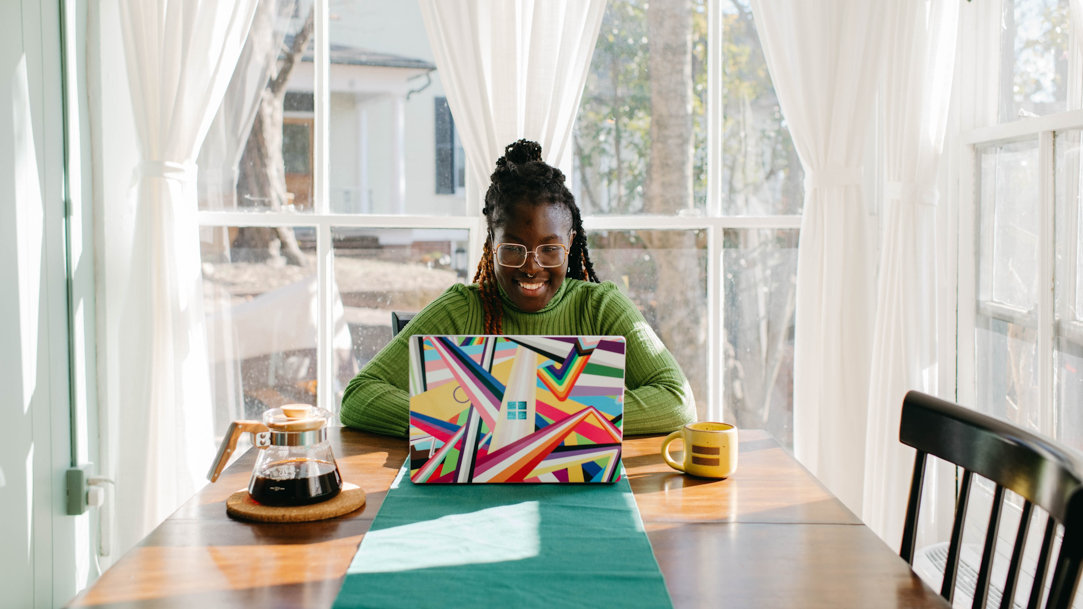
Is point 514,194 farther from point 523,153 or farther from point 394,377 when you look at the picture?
point 394,377

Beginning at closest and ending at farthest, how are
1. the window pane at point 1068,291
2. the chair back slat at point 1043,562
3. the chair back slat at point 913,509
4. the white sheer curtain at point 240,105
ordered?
the chair back slat at point 1043,562 < the chair back slat at point 913,509 < the window pane at point 1068,291 < the white sheer curtain at point 240,105

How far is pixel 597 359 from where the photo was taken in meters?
1.31

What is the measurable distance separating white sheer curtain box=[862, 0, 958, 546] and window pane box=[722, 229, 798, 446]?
32 cm

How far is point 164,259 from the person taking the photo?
A: 8.06ft

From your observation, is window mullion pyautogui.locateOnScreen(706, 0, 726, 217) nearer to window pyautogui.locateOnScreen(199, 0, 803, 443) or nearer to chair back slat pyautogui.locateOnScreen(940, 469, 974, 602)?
window pyautogui.locateOnScreen(199, 0, 803, 443)

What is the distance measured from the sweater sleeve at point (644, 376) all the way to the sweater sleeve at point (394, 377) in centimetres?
30

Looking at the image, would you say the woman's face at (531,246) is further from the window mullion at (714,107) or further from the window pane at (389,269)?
the window mullion at (714,107)

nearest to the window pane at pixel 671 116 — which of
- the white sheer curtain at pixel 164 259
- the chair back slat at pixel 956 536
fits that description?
the white sheer curtain at pixel 164 259

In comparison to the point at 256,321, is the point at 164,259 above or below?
above

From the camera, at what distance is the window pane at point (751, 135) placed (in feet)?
8.93

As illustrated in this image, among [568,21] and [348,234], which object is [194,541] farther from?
[568,21]

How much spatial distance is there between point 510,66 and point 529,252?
0.92 meters

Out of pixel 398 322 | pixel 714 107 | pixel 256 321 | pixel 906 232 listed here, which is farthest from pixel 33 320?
pixel 906 232

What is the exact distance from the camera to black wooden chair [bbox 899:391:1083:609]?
0.90m
